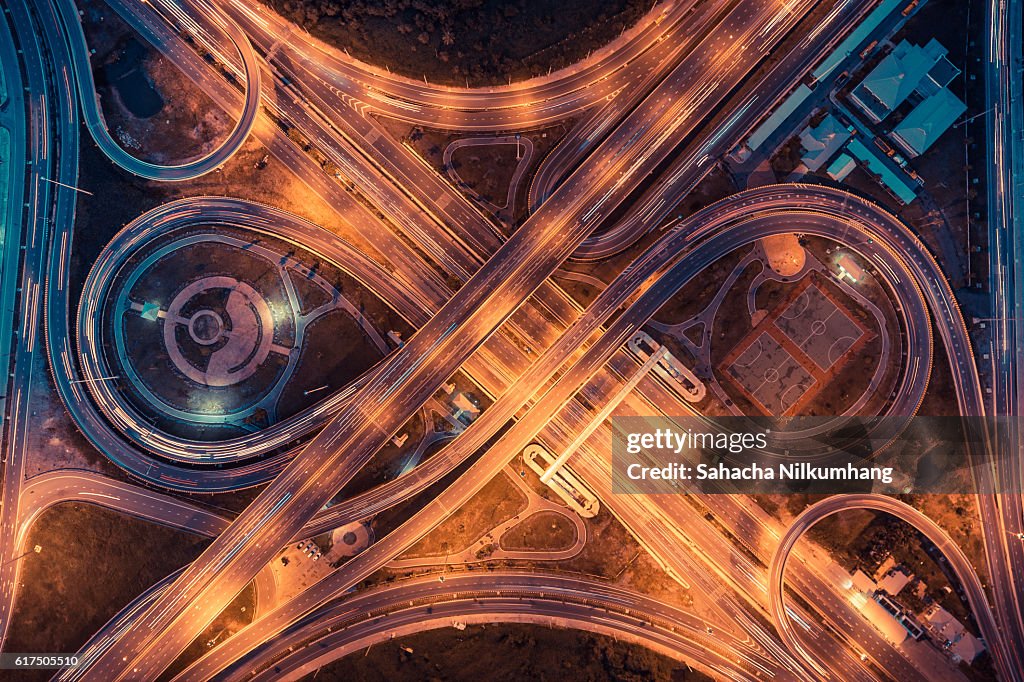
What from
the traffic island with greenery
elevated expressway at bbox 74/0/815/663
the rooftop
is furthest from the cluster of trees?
the traffic island with greenery

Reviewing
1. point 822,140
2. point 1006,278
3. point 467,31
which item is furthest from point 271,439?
point 1006,278

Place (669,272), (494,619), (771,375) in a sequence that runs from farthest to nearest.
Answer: (771,375) → (669,272) → (494,619)

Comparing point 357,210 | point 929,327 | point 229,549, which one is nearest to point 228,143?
point 357,210

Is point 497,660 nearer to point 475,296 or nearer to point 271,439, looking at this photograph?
point 271,439

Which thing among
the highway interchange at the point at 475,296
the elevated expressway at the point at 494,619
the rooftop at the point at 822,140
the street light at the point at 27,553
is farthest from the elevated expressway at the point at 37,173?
the rooftop at the point at 822,140

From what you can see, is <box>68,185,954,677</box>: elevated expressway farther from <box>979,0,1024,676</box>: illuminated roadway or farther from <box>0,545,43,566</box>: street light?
<box>0,545,43,566</box>: street light

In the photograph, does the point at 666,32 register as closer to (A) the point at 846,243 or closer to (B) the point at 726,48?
(B) the point at 726,48

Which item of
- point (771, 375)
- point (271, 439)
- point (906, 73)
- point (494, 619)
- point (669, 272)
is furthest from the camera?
point (771, 375)
